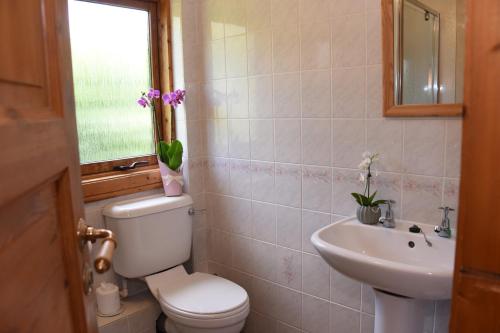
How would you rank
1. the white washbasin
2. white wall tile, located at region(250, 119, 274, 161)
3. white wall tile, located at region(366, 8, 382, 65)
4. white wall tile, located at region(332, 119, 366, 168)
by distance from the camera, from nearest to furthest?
the white washbasin, white wall tile, located at region(366, 8, 382, 65), white wall tile, located at region(332, 119, 366, 168), white wall tile, located at region(250, 119, 274, 161)

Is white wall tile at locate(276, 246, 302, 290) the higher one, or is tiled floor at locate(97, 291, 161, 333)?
white wall tile at locate(276, 246, 302, 290)

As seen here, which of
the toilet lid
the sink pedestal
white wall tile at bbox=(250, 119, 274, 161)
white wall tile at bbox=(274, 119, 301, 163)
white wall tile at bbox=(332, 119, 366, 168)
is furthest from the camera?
white wall tile at bbox=(250, 119, 274, 161)

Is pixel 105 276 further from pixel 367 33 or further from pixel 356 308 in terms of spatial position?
pixel 367 33

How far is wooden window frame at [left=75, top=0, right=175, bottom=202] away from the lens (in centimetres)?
214

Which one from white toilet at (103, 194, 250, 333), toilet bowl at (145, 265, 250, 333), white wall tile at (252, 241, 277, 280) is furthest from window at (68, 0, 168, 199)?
white wall tile at (252, 241, 277, 280)

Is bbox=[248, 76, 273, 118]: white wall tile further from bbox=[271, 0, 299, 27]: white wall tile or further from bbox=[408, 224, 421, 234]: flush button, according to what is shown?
bbox=[408, 224, 421, 234]: flush button

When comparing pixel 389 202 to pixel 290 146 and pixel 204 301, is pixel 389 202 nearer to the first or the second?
pixel 290 146

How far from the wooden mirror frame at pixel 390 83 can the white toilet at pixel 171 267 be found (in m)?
1.08

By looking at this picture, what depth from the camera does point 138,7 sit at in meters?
2.28

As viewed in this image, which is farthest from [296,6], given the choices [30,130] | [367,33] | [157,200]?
[30,130]

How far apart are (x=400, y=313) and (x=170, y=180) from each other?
4.38ft

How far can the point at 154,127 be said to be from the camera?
2406 millimetres

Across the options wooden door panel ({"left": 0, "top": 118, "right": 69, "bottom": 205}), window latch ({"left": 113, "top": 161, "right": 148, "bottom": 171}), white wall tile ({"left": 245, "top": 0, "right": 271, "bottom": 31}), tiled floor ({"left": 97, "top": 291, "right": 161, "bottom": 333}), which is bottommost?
tiled floor ({"left": 97, "top": 291, "right": 161, "bottom": 333})

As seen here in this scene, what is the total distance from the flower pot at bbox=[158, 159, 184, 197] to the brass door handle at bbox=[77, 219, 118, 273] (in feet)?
4.83
